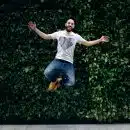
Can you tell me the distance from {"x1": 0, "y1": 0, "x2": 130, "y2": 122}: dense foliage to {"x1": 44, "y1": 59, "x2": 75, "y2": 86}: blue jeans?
117mm

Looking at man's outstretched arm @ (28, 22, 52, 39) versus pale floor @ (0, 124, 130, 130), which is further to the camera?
man's outstretched arm @ (28, 22, 52, 39)

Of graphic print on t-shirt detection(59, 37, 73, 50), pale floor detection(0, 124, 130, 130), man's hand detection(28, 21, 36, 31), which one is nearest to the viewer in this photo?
pale floor detection(0, 124, 130, 130)

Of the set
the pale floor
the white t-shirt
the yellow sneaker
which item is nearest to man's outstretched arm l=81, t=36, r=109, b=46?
the white t-shirt

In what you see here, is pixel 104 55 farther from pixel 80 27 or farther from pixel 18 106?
pixel 18 106

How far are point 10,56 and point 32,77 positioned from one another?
0.71 m

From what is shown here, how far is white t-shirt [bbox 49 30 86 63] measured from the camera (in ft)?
42.6

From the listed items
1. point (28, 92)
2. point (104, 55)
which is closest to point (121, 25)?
point (104, 55)

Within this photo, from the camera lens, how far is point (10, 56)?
43.0ft

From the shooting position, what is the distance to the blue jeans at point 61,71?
13016 mm

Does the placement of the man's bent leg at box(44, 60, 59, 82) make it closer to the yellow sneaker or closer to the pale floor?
the yellow sneaker

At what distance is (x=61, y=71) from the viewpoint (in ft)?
42.8

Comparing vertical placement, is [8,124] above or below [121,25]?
below

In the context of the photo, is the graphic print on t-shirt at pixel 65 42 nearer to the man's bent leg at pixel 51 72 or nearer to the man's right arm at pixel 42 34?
the man's right arm at pixel 42 34

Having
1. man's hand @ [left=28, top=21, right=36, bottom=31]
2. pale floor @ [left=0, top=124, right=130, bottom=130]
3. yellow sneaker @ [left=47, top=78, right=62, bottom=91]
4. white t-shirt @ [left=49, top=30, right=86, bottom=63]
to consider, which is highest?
man's hand @ [left=28, top=21, right=36, bottom=31]
